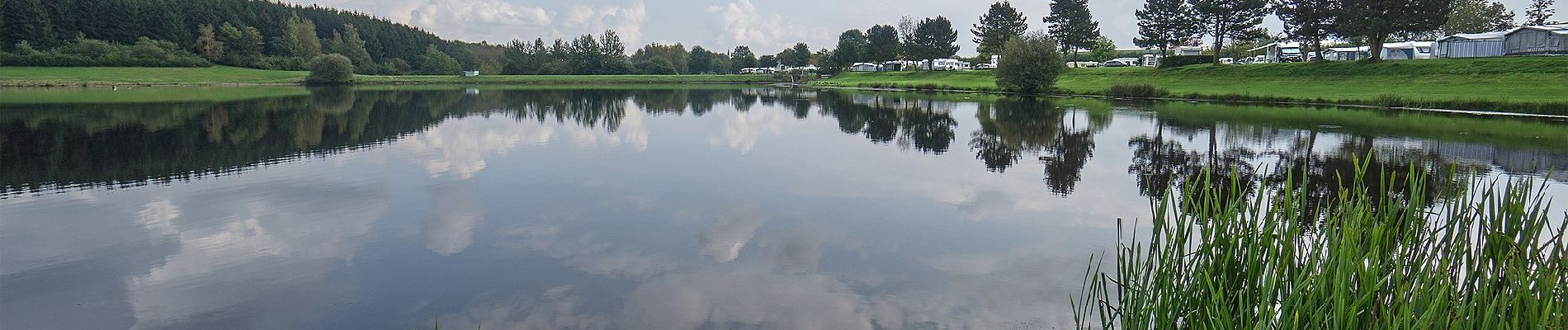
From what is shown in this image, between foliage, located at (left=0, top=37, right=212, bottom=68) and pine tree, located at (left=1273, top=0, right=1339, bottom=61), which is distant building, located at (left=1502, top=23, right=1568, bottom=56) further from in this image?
foliage, located at (left=0, top=37, right=212, bottom=68)

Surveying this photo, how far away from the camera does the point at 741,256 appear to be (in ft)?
33.5

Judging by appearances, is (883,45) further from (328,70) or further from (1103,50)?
(328,70)

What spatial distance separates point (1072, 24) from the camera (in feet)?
286

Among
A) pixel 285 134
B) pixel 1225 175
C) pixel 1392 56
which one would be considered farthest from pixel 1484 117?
pixel 1392 56

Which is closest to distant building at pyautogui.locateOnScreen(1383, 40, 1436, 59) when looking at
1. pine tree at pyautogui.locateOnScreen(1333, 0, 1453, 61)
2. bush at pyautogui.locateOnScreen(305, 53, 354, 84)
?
pine tree at pyautogui.locateOnScreen(1333, 0, 1453, 61)

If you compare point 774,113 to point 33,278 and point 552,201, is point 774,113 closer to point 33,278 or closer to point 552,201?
point 552,201

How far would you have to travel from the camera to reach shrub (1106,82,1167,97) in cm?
5143

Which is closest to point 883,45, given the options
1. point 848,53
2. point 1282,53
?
point 848,53

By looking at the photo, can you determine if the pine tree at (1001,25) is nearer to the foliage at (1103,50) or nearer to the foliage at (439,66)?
the foliage at (1103,50)

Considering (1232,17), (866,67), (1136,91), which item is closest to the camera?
(1136,91)

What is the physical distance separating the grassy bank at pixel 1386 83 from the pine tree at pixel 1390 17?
2.39m

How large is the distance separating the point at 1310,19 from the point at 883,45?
6328 centimetres

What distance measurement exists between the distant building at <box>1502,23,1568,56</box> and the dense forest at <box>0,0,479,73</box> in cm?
11801

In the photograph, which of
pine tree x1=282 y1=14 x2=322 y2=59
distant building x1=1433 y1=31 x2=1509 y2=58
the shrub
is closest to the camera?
the shrub
